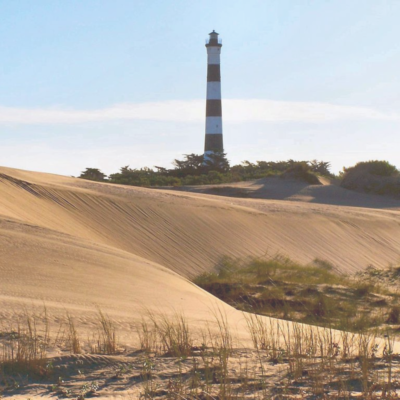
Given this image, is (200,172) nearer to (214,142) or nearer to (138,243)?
(214,142)

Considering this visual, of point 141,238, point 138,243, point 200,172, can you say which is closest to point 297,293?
point 138,243

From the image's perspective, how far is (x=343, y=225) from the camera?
2141 cm

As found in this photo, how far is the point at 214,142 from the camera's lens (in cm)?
4353

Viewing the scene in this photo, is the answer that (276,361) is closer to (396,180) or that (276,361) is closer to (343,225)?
(343,225)

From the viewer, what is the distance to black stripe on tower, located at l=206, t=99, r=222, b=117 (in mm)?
43281

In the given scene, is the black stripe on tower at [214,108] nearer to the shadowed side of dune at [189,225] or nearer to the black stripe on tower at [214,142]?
the black stripe on tower at [214,142]

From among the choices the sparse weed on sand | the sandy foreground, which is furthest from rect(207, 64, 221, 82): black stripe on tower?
the sparse weed on sand

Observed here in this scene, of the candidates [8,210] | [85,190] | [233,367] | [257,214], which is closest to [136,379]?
[233,367]

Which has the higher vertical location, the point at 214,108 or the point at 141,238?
the point at 214,108

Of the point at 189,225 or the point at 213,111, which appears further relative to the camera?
the point at 213,111

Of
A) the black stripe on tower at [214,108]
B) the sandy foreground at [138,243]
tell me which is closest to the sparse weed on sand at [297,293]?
the sandy foreground at [138,243]

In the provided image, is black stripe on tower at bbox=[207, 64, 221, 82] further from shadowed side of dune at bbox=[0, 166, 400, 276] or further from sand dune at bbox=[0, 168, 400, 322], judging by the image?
shadowed side of dune at bbox=[0, 166, 400, 276]

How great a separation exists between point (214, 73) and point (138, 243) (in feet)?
99.1

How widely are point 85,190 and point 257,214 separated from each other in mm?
5373
